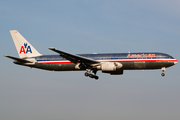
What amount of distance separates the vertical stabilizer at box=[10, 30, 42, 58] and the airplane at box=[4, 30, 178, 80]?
7.39 feet

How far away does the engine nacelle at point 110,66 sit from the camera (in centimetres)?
4672

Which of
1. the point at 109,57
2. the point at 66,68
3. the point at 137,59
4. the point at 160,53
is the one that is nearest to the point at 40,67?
the point at 66,68

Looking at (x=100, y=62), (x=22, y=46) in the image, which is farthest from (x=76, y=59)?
(x=22, y=46)

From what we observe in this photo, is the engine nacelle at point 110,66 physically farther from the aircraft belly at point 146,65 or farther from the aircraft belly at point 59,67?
the aircraft belly at point 59,67

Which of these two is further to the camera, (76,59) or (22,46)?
(22,46)

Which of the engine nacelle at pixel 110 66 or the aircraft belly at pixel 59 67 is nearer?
the engine nacelle at pixel 110 66

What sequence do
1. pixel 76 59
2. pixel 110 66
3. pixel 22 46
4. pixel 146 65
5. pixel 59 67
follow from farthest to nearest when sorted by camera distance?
pixel 22 46, pixel 59 67, pixel 76 59, pixel 146 65, pixel 110 66

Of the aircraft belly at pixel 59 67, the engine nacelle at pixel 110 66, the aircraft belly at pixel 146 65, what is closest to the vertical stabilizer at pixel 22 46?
the aircraft belly at pixel 59 67

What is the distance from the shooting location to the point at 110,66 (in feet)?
153

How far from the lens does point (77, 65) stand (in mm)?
49469

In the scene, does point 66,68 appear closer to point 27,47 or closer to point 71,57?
point 71,57

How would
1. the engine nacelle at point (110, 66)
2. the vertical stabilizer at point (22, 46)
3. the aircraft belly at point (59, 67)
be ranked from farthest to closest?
1. the vertical stabilizer at point (22, 46)
2. the aircraft belly at point (59, 67)
3. the engine nacelle at point (110, 66)

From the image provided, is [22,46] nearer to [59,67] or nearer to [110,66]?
[59,67]

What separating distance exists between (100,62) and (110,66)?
2380 mm
